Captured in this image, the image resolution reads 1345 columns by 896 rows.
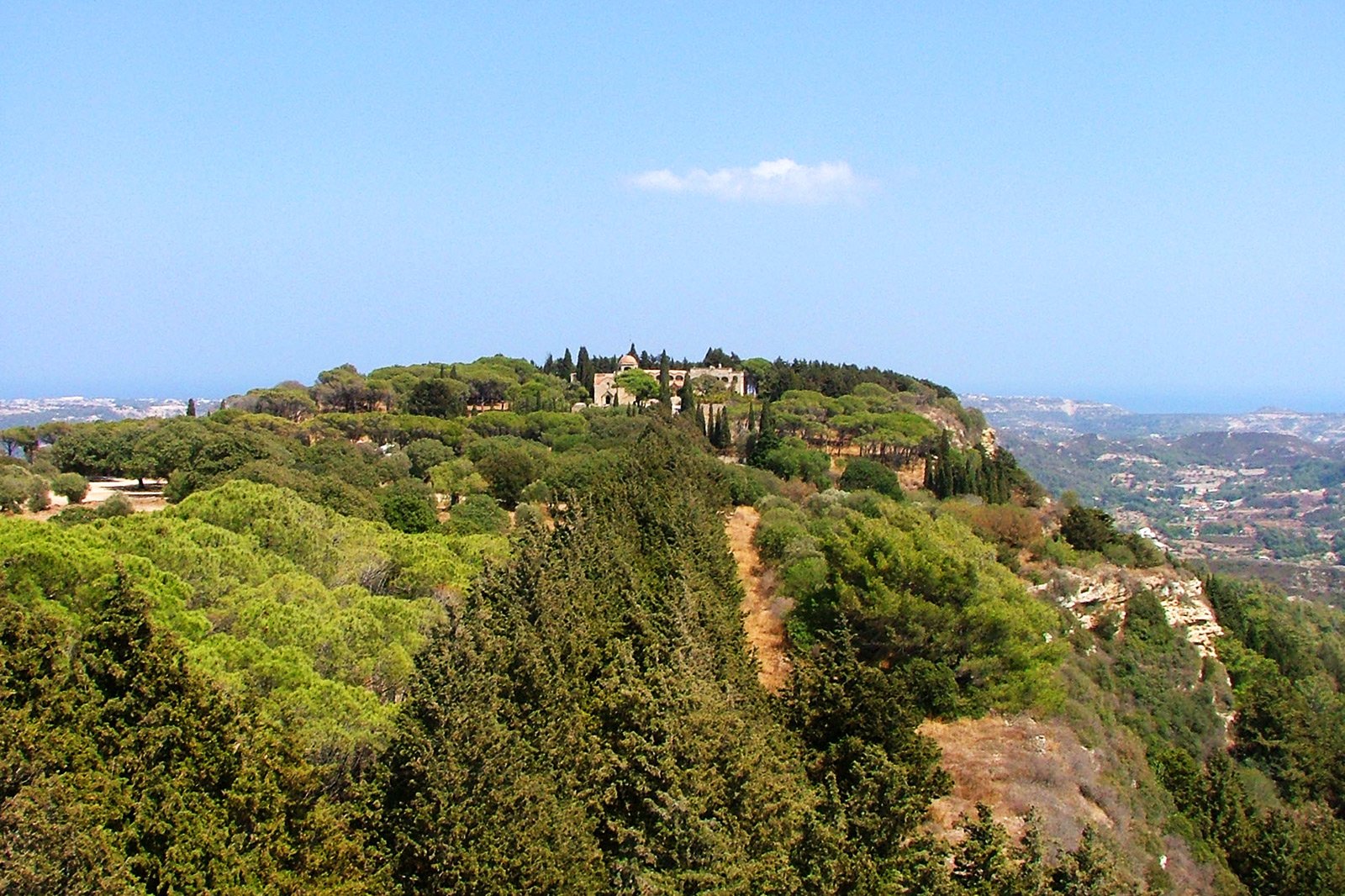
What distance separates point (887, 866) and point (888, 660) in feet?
42.7

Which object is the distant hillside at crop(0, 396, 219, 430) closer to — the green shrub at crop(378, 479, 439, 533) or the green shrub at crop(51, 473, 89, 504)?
the green shrub at crop(51, 473, 89, 504)

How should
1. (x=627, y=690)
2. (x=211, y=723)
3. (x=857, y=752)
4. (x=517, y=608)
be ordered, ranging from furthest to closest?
(x=517, y=608) → (x=857, y=752) → (x=627, y=690) → (x=211, y=723)

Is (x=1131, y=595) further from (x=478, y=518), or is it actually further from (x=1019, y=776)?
(x=478, y=518)

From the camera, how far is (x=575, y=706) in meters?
14.0

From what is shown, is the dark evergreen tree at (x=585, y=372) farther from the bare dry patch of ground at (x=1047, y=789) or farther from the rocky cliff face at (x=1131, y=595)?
the bare dry patch of ground at (x=1047, y=789)

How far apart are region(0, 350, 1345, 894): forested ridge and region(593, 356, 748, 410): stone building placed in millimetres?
35793

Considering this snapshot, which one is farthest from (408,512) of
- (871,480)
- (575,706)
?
(871,480)

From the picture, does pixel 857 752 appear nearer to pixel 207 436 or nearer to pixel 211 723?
pixel 211 723

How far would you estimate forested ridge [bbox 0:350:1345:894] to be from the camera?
33.4 ft

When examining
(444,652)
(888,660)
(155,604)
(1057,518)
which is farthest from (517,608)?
(1057,518)

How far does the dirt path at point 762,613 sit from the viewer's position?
24094 mm

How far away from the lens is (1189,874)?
75.3 feet

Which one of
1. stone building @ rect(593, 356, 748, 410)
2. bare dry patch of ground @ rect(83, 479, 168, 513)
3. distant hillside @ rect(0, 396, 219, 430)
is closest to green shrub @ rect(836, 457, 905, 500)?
stone building @ rect(593, 356, 748, 410)

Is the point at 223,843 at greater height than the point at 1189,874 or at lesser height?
greater
